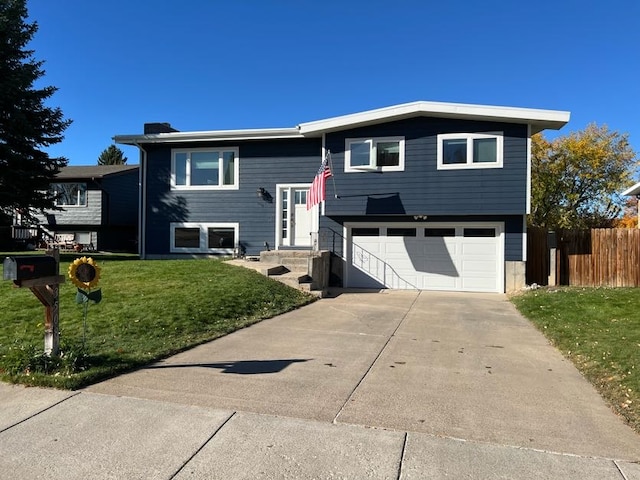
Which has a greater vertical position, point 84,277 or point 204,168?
point 204,168

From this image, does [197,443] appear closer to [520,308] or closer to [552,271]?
[520,308]

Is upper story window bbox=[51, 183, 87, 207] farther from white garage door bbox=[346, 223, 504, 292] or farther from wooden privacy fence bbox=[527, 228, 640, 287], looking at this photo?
wooden privacy fence bbox=[527, 228, 640, 287]

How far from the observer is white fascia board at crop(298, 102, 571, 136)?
1288cm

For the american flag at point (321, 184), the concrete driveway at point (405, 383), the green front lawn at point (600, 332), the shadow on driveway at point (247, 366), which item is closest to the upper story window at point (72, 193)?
the american flag at point (321, 184)

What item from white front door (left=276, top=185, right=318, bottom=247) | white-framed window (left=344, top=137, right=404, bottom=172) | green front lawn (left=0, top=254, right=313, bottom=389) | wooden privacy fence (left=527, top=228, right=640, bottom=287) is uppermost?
white-framed window (left=344, top=137, right=404, bottom=172)

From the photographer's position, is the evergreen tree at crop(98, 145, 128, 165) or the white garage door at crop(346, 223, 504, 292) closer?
the white garage door at crop(346, 223, 504, 292)

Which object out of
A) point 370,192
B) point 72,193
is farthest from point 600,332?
point 72,193

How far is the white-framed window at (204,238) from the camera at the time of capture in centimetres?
1650

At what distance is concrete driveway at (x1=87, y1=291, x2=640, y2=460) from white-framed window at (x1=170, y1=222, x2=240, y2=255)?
29.5 ft

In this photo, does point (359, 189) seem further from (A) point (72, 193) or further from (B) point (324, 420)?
(A) point (72, 193)

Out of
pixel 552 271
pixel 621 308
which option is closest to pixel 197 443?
pixel 621 308

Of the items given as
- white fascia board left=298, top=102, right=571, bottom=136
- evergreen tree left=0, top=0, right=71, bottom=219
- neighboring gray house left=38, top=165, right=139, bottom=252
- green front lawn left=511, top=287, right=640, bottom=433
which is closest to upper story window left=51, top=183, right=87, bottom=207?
neighboring gray house left=38, top=165, right=139, bottom=252

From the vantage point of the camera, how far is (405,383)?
16.2 ft

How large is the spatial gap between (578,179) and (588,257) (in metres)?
15.0
